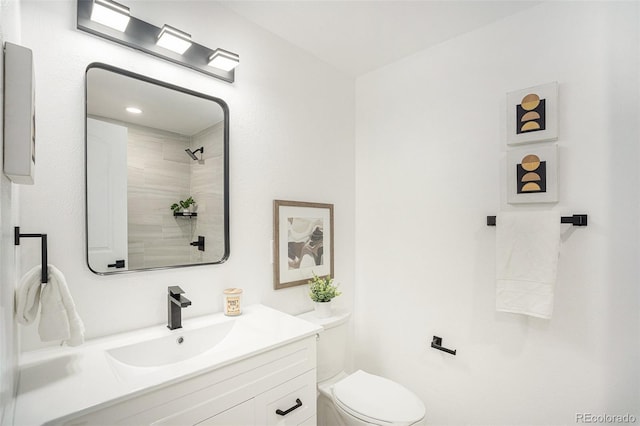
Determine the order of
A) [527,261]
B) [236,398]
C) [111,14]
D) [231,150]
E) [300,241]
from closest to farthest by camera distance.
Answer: [236,398], [111,14], [527,261], [231,150], [300,241]

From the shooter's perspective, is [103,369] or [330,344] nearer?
[103,369]

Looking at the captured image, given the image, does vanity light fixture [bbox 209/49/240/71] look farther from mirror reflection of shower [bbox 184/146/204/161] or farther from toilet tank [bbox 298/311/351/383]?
toilet tank [bbox 298/311/351/383]

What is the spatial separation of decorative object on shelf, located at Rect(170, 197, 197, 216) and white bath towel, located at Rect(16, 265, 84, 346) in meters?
0.55

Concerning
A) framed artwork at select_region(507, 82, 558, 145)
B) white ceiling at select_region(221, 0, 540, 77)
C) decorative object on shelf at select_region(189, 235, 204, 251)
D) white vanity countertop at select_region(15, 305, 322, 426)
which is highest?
white ceiling at select_region(221, 0, 540, 77)

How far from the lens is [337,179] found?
229 centimetres

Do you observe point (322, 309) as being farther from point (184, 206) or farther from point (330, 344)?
point (184, 206)

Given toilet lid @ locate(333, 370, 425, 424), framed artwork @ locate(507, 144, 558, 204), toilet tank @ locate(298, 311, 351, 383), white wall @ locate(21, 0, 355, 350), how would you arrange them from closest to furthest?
1. white wall @ locate(21, 0, 355, 350)
2. toilet lid @ locate(333, 370, 425, 424)
3. framed artwork @ locate(507, 144, 558, 204)
4. toilet tank @ locate(298, 311, 351, 383)

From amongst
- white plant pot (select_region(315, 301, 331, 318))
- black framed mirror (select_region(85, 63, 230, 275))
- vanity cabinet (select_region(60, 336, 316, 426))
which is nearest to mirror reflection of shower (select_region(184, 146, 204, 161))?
black framed mirror (select_region(85, 63, 230, 275))

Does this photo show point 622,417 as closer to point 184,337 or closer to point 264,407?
point 264,407

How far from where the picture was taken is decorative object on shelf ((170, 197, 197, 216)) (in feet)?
4.84

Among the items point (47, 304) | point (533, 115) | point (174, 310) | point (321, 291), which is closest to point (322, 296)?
point (321, 291)

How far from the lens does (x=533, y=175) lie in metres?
1.61

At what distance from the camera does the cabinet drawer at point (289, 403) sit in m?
1.18

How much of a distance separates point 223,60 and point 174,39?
23 centimetres
